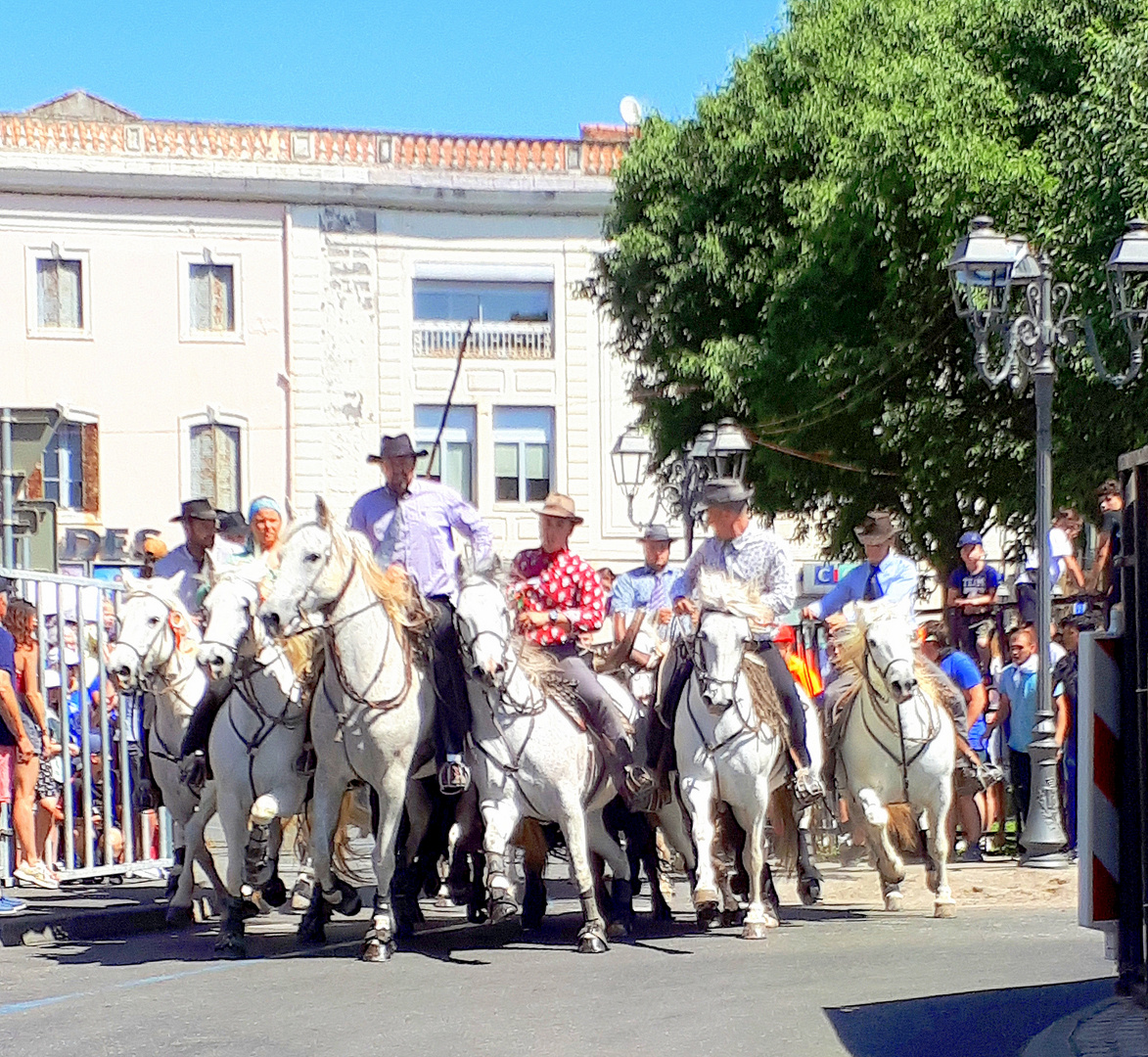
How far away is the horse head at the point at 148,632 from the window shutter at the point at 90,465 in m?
30.0

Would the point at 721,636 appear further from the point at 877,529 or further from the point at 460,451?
the point at 460,451

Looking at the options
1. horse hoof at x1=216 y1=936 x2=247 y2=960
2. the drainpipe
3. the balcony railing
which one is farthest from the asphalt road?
the balcony railing

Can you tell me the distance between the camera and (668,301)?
33844mm

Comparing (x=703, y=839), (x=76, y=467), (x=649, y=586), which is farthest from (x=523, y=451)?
(x=703, y=839)

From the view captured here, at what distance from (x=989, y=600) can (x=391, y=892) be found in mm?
7679

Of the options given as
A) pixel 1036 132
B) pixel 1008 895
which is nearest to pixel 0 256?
pixel 1036 132

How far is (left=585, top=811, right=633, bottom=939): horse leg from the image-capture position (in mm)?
12633

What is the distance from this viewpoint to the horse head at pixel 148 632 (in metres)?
12.8

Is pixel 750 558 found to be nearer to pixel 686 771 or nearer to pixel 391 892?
pixel 686 771

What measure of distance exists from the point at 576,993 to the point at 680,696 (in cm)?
272

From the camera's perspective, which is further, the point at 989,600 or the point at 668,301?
the point at 668,301

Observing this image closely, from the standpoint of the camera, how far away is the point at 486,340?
1753 inches

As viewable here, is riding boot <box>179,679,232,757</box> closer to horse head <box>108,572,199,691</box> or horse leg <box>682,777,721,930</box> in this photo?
horse head <box>108,572,199,691</box>

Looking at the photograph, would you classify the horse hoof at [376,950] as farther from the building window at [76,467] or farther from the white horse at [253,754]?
the building window at [76,467]
